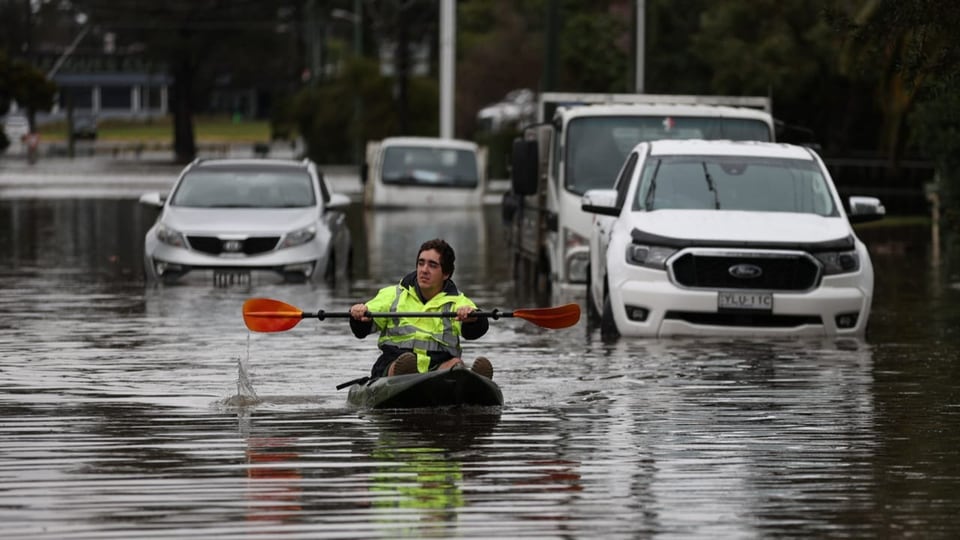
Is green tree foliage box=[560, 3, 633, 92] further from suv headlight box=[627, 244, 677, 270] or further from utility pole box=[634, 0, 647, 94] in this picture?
suv headlight box=[627, 244, 677, 270]

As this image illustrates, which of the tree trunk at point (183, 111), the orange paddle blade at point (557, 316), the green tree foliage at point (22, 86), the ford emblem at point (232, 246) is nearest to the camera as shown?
the orange paddle blade at point (557, 316)

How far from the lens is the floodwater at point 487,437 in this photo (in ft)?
32.7

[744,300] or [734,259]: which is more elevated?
[734,259]

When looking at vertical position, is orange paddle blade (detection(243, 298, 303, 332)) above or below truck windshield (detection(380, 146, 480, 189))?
above

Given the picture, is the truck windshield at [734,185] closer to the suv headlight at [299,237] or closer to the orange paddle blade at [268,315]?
the orange paddle blade at [268,315]

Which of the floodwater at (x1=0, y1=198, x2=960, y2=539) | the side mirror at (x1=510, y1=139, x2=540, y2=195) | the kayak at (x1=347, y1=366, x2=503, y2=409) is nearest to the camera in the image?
the floodwater at (x1=0, y1=198, x2=960, y2=539)

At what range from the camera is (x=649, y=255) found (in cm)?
1897

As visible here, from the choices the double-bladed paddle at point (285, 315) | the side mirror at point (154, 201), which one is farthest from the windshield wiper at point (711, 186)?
the side mirror at point (154, 201)

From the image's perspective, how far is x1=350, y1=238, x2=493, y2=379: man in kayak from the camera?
45.2 ft

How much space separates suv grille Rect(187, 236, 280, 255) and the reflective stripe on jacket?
11670 millimetres

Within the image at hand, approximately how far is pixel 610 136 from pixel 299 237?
3577 millimetres

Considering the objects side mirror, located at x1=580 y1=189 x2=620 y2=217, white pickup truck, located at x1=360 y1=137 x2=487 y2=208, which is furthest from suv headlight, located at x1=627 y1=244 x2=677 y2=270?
white pickup truck, located at x1=360 y1=137 x2=487 y2=208

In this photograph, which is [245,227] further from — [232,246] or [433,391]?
[433,391]

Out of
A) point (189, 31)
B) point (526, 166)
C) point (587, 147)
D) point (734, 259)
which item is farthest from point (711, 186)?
point (189, 31)
